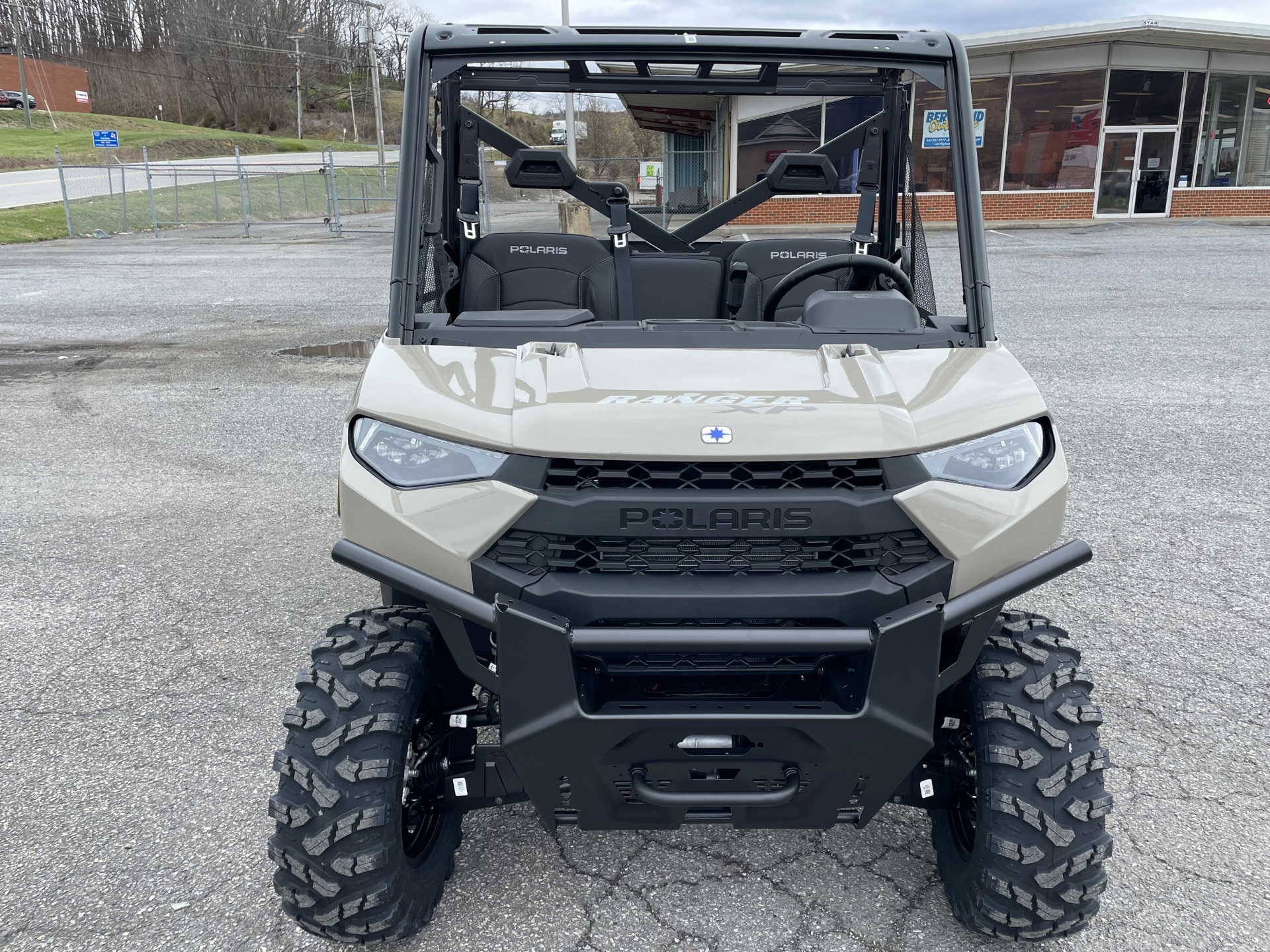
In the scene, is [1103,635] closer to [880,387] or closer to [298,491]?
[880,387]

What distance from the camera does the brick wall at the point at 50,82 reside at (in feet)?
219

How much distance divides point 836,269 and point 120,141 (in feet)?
181

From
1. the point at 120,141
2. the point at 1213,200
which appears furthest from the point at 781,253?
the point at 120,141

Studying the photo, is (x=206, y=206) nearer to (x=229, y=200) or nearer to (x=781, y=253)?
(x=229, y=200)

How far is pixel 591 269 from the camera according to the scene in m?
3.88

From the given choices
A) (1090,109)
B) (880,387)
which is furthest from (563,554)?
(1090,109)

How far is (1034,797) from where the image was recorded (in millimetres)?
2184

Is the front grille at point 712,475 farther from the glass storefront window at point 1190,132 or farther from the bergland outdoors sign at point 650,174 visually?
the glass storefront window at point 1190,132

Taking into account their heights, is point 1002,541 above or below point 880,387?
below

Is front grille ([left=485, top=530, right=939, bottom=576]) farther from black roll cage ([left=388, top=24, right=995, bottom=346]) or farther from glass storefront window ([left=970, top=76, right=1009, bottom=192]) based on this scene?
glass storefront window ([left=970, top=76, right=1009, bottom=192])

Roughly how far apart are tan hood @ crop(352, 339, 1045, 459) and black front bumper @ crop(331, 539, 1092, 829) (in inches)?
13.2

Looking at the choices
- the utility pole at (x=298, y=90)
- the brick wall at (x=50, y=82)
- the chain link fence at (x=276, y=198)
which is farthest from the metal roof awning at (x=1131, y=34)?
the brick wall at (x=50, y=82)

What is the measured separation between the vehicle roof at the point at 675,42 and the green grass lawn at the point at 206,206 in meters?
23.0

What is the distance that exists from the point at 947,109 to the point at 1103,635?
2152mm
